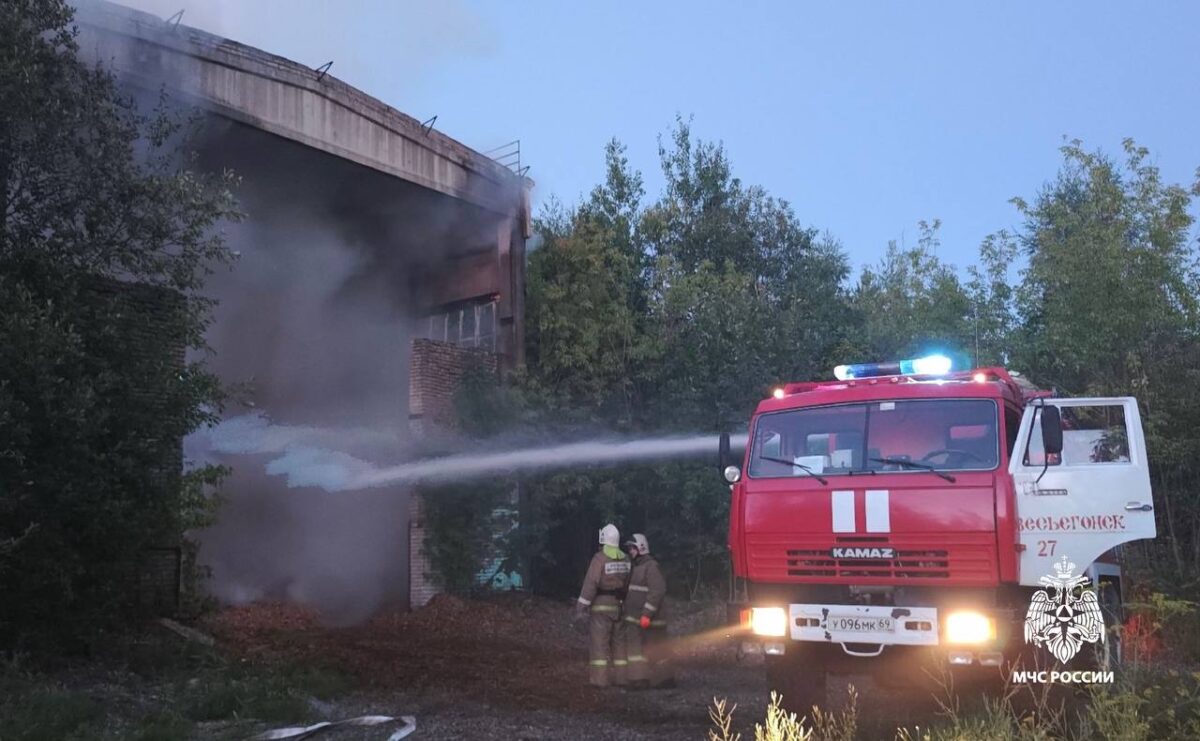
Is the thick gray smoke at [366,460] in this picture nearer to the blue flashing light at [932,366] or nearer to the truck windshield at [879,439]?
the blue flashing light at [932,366]

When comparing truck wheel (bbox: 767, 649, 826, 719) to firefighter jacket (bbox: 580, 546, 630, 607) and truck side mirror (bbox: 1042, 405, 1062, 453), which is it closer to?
truck side mirror (bbox: 1042, 405, 1062, 453)

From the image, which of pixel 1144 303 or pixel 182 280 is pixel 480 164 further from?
pixel 1144 303

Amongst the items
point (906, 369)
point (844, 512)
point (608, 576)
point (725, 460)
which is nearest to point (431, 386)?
point (608, 576)

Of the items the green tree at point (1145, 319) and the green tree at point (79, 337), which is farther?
the green tree at point (1145, 319)

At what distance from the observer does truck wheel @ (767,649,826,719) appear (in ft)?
24.4

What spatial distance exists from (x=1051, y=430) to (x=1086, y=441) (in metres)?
1.40

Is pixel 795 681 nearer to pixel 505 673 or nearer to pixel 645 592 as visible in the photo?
pixel 645 592

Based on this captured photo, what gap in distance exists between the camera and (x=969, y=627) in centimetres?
661

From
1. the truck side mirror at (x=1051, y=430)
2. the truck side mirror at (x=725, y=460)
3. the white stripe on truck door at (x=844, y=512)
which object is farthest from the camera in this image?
the truck side mirror at (x=725, y=460)

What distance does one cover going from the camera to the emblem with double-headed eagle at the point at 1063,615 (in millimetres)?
6844

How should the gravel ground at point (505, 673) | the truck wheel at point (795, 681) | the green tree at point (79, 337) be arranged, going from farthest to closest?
the green tree at point (79, 337)
the gravel ground at point (505, 673)
the truck wheel at point (795, 681)

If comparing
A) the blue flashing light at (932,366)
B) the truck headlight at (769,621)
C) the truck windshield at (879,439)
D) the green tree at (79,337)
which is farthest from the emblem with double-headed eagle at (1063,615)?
the green tree at (79,337)

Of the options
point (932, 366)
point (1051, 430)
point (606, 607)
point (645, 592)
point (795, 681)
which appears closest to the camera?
point (1051, 430)

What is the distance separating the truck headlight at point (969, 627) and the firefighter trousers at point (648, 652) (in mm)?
4875
